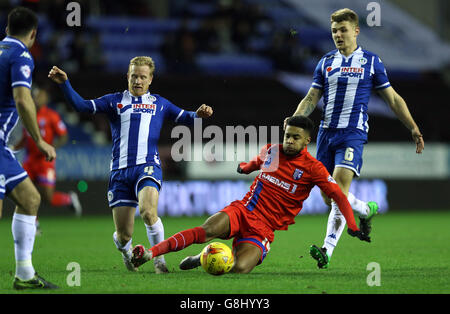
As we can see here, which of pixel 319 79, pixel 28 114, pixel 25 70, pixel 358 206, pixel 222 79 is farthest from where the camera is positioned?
pixel 222 79

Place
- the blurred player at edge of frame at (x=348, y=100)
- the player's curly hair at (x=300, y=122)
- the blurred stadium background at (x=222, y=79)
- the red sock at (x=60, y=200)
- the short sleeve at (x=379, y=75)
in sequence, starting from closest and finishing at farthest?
the player's curly hair at (x=300, y=122) → the blurred player at edge of frame at (x=348, y=100) → the short sleeve at (x=379, y=75) → the red sock at (x=60, y=200) → the blurred stadium background at (x=222, y=79)

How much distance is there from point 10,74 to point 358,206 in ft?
11.7

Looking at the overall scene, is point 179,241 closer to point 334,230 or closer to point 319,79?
point 334,230

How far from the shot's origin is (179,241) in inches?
236

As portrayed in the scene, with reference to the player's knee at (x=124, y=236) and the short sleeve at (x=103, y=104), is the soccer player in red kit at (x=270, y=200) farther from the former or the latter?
the short sleeve at (x=103, y=104)

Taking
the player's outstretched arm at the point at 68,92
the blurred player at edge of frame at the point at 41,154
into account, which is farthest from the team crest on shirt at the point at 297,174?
the blurred player at edge of frame at the point at 41,154

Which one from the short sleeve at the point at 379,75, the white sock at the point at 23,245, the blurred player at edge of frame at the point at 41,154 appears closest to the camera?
the white sock at the point at 23,245

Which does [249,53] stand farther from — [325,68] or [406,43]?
[325,68]

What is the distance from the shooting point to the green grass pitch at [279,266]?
533 centimetres

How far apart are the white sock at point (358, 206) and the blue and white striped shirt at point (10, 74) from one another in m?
3.32

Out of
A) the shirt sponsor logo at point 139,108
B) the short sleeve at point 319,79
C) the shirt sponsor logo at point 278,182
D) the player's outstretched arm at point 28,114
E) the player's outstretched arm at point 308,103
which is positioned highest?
the short sleeve at point 319,79

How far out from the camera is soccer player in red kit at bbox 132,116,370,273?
245 inches

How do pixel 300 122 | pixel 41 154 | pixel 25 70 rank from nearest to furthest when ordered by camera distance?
pixel 25 70 < pixel 300 122 < pixel 41 154

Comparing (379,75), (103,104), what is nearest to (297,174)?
(379,75)
